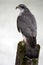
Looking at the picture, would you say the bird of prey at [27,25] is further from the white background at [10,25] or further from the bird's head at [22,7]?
the white background at [10,25]

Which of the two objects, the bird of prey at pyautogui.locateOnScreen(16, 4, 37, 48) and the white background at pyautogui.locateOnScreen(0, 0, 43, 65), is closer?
the bird of prey at pyautogui.locateOnScreen(16, 4, 37, 48)

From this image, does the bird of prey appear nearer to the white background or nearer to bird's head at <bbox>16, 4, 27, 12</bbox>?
bird's head at <bbox>16, 4, 27, 12</bbox>

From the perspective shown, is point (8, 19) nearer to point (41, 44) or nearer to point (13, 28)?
point (13, 28)

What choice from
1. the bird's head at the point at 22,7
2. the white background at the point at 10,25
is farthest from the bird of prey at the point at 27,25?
the white background at the point at 10,25

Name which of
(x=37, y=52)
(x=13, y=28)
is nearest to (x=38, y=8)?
(x=13, y=28)

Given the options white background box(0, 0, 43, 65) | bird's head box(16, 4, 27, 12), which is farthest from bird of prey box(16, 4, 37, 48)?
white background box(0, 0, 43, 65)

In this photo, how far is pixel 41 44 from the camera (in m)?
2.57

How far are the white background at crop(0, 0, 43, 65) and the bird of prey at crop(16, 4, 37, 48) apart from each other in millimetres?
107

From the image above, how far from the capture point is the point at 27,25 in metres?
2.45

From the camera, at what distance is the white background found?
2605 mm

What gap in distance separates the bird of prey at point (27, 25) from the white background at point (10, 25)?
107 mm

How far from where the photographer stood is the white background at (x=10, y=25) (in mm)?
2605

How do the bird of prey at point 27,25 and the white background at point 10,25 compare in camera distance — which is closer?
the bird of prey at point 27,25

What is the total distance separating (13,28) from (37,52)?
1.72 feet
